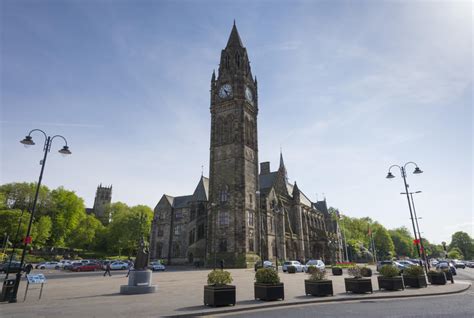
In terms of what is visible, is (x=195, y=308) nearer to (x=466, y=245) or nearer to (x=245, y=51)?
(x=245, y=51)

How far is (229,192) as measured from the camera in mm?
47625

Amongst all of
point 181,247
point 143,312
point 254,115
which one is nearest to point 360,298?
point 143,312

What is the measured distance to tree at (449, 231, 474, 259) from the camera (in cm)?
14300

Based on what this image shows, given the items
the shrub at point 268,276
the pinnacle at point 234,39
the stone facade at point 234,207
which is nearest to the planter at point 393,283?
the shrub at point 268,276

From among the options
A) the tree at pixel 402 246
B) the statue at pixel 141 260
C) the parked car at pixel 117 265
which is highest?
the tree at pixel 402 246

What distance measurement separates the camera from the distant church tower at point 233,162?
45.3 metres

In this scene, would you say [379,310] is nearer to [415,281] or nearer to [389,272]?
[389,272]

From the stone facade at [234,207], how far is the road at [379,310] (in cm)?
2815

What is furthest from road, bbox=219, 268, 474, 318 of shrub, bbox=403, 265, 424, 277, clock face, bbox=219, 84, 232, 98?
clock face, bbox=219, 84, 232, 98

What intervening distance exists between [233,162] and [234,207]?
7615 mm

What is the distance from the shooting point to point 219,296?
11.5 meters

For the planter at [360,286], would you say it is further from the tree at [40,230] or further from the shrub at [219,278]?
the tree at [40,230]

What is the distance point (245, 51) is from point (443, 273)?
49400 millimetres

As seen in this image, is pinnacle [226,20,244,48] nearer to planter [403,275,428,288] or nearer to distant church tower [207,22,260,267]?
distant church tower [207,22,260,267]
